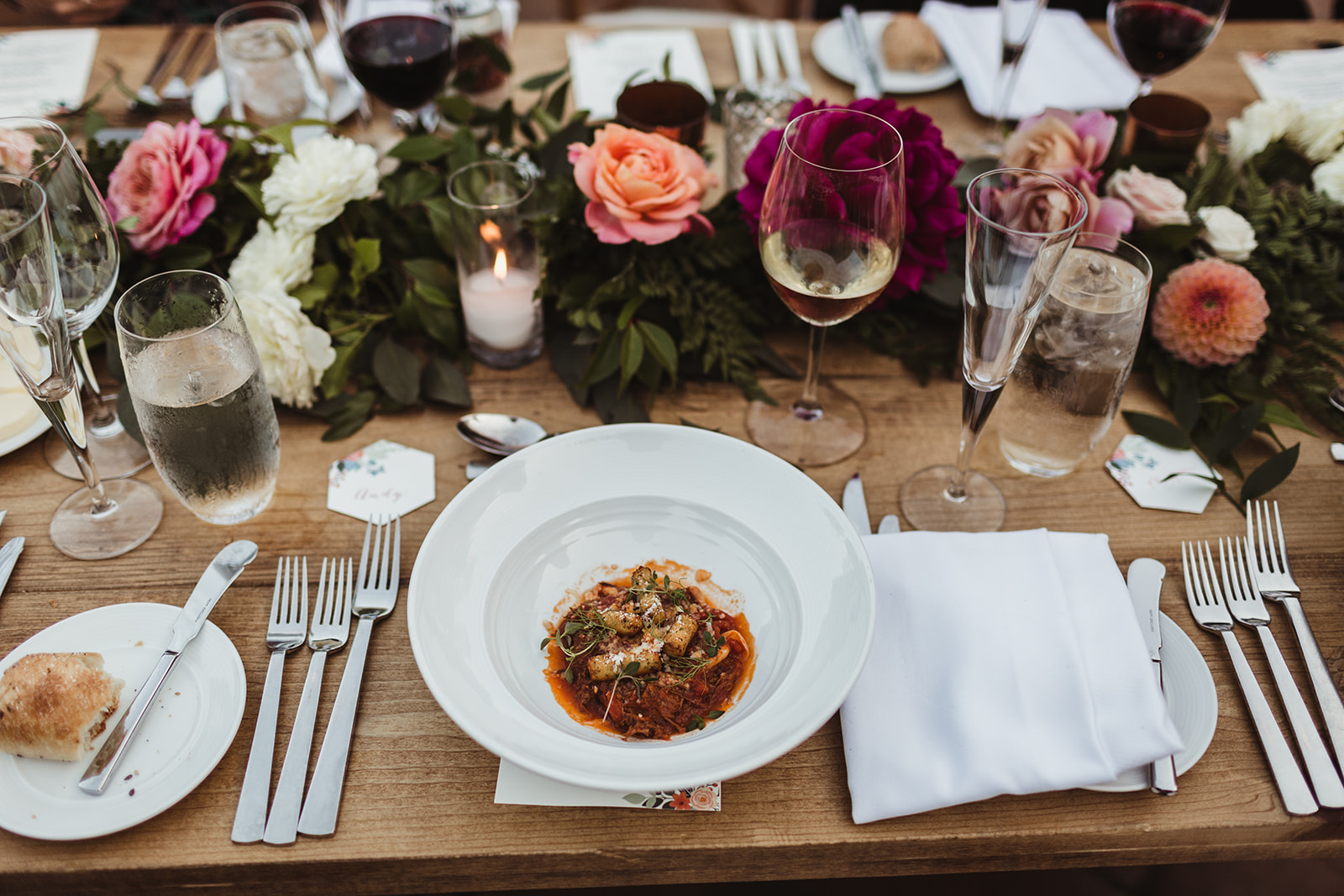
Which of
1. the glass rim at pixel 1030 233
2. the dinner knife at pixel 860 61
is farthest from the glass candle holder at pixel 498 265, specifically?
the dinner knife at pixel 860 61

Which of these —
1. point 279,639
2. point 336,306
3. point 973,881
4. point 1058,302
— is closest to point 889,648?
point 1058,302

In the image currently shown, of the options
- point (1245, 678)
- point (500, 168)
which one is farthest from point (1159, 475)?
point (500, 168)

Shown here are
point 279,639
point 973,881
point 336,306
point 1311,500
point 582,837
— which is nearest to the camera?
point 582,837

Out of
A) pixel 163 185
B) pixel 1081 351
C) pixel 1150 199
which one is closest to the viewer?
pixel 1081 351

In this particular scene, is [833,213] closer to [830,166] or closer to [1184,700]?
[830,166]

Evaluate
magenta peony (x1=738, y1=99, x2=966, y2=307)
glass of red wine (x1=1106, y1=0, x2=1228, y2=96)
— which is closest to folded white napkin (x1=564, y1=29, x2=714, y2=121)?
magenta peony (x1=738, y1=99, x2=966, y2=307)

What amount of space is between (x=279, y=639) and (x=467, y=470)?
274mm

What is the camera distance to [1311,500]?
1005 millimetres

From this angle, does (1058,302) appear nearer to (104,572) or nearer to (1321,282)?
(1321,282)

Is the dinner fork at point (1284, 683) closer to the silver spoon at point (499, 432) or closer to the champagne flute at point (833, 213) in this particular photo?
the champagne flute at point (833, 213)

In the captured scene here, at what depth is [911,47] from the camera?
1.62m

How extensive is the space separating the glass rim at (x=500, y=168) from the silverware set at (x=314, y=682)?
1.22 feet

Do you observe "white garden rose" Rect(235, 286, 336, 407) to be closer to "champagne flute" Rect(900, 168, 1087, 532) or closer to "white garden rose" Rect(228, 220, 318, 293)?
"white garden rose" Rect(228, 220, 318, 293)

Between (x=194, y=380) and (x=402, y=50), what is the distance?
25.7 inches
